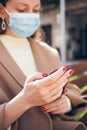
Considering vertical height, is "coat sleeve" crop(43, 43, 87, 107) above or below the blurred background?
above

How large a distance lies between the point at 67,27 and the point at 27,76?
383cm

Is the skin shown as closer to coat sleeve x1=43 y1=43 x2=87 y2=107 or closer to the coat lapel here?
the coat lapel

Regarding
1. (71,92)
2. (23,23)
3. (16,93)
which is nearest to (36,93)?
(16,93)

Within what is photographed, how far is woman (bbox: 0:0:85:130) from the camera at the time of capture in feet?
4.08

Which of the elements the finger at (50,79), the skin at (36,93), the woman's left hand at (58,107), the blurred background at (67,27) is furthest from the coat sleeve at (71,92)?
the blurred background at (67,27)

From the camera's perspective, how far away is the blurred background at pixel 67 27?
4.91m

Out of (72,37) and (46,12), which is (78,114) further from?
(72,37)

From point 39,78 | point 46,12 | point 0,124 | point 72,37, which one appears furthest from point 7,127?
point 72,37

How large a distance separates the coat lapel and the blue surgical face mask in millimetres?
224

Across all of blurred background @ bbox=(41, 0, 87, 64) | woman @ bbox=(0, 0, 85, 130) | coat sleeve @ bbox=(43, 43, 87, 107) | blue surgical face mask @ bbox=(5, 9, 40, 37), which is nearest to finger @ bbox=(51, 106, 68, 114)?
→ woman @ bbox=(0, 0, 85, 130)

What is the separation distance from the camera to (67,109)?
147cm

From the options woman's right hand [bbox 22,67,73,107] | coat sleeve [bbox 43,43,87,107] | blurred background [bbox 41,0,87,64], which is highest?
woman's right hand [bbox 22,67,73,107]

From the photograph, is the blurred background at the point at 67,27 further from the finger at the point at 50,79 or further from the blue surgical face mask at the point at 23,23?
the finger at the point at 50,79

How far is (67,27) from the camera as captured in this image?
522cm
